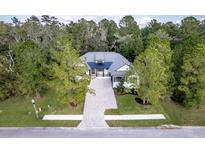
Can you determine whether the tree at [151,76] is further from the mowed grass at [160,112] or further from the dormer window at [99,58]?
the dormer window at [99,58]

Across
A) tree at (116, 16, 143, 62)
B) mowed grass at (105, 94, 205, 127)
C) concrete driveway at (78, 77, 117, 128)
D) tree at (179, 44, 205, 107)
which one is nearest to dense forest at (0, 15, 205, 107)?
tree at (179, 44, 205, 107)

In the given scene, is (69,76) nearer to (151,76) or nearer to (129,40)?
(151,76)

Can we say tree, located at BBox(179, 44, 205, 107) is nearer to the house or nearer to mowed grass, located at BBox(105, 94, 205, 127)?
mowed grass, located at BBox(105, 94, 205, 127)

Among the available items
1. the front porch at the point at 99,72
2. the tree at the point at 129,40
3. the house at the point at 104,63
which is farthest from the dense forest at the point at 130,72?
the tree at the point at 129,40

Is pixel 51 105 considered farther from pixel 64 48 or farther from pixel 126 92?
pixel 126 92

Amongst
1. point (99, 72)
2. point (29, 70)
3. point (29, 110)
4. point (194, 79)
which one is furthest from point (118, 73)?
point (29, 110)
